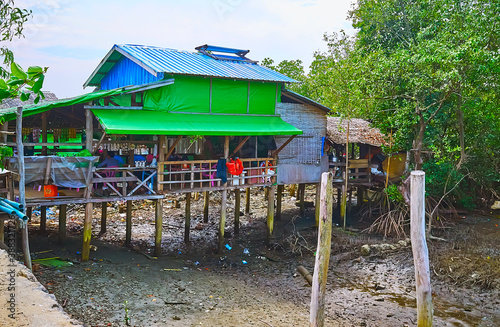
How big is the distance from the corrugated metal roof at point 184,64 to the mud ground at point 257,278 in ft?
19.7

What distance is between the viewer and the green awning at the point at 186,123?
12.3m

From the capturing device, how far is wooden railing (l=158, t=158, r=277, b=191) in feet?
45.8

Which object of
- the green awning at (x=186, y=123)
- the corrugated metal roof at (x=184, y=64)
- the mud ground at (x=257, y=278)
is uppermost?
the corrugated metal roof at (x=184, y=64)

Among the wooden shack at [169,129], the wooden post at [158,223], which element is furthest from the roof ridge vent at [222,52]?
the wooden post at [158,223]

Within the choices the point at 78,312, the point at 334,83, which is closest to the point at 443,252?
the point at 334,83

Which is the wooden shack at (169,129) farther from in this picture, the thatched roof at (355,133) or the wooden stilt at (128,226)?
the thatched roof at (355,133)

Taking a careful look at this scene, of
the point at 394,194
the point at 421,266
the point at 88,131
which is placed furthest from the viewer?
the point at 394,194

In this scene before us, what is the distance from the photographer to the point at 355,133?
1881 centimetres

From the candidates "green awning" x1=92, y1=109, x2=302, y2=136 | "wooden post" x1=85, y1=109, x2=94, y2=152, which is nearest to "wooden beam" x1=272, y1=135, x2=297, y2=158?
"green awning" x1=92, y1=109, x2=302, y2=136

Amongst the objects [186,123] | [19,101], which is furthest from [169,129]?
[19,101]

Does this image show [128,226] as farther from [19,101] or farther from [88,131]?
[19,101]

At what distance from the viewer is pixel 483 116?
1712cm

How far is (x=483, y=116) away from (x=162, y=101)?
1217cm

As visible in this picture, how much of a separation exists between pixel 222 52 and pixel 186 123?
5.19 metres
